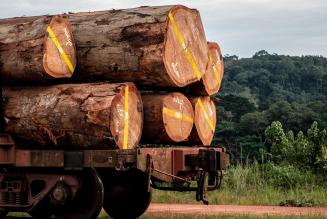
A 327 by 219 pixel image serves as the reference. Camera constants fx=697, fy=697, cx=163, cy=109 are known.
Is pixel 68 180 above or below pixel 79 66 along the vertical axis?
below

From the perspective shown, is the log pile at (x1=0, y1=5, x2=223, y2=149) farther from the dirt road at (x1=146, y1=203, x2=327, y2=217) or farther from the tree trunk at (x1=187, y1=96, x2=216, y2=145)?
the dirt road at (x1=146, y1=203, x2=327, y2=217)

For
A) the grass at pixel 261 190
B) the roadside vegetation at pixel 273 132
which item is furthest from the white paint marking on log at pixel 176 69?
the grass at pixel 261 190

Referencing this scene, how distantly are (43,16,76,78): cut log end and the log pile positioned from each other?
0.04 ft

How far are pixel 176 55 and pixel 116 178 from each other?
185 cm

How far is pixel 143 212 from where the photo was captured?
31.6 ft

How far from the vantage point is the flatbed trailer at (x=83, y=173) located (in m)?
7.82

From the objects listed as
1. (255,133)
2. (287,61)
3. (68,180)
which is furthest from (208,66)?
(287,61)

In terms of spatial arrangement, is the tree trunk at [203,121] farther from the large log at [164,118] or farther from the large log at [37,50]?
the large log at [37,50]

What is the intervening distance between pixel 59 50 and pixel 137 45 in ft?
3.03

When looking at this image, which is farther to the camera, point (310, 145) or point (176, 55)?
point (310, 145)

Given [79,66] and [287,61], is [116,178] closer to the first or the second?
[79,66]

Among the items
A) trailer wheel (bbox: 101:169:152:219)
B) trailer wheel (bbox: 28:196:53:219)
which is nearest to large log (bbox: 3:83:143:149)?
trailer wheel (bbox: 28:196:53:219)

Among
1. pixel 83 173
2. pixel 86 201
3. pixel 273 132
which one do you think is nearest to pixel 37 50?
pixel 83 173

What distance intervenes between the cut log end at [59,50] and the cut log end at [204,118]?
194 cm
